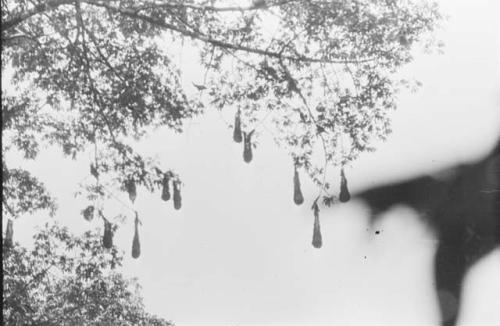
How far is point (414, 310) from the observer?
8.49 metres

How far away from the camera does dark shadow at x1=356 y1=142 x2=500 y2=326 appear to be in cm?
408

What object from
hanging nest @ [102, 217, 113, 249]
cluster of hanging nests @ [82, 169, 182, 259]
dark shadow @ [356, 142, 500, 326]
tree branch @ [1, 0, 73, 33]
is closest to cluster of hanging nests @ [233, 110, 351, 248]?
cluster of hanging nests @ [82, 169, 182, 259]

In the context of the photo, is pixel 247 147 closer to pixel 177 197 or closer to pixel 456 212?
pixel 177 197

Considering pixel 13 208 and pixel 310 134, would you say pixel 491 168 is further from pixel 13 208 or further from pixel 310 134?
pixel 13 208

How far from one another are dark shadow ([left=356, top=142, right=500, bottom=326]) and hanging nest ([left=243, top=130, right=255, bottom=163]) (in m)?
2.53

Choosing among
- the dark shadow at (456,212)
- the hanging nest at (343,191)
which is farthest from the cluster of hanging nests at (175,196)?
the dark shadow at (456,212)

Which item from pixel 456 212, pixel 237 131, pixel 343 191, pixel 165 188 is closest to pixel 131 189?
pixel 165 188

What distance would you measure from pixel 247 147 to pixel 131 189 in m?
1.66

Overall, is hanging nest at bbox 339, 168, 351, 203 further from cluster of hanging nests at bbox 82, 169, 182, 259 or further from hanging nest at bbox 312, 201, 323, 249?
cluster of hanging nests at bbox 82, 169, 182, 259

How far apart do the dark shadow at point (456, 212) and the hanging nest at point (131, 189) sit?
152 inches

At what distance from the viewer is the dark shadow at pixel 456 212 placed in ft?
13.4

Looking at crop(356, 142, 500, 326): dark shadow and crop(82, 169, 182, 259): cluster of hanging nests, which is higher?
crop(82, 169, 182, 259): cluster of hanging nests

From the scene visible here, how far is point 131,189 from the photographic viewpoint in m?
7.71

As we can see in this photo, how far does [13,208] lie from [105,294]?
2.08 m
